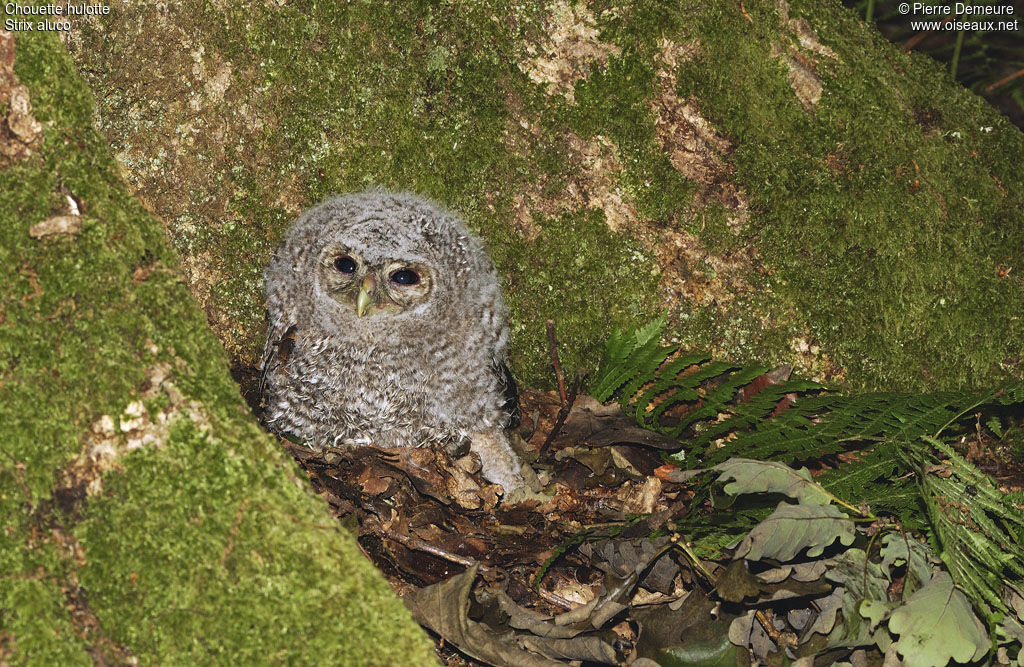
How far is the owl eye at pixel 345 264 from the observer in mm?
3707

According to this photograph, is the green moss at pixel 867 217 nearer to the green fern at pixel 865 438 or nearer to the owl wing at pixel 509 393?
the green fern at pixel 865 438

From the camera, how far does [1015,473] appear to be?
389 centimetres

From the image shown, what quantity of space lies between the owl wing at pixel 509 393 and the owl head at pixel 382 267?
0.25 meters

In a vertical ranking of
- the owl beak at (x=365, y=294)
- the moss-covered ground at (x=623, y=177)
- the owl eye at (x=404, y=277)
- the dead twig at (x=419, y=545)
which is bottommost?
the dead twig at (x=419, y=545)

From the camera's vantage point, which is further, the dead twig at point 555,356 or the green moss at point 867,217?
the green moss at point 867,217

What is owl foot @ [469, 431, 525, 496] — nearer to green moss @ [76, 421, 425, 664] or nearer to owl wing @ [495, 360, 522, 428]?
owl wing @ [495, 360, 522, 428]

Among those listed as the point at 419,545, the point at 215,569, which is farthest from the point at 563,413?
the point at 215,569

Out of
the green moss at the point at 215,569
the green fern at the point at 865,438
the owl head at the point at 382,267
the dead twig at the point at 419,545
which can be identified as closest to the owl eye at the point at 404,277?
the owl head at the point at 382,267

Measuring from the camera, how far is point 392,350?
390 cm

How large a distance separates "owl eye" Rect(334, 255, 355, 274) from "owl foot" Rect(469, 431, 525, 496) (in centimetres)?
99

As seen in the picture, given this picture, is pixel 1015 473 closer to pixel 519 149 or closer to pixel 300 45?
pixel 519 149

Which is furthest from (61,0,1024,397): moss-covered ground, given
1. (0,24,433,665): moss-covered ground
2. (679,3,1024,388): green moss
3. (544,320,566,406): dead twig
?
(0,24,433,665): moss-covered ground

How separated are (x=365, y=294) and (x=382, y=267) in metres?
0.15

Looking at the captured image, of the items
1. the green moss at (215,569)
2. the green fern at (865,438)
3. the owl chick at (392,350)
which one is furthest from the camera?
the owl chick at (392,350)
